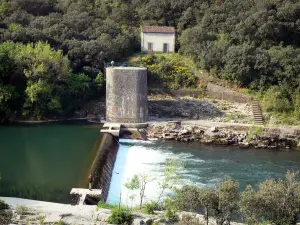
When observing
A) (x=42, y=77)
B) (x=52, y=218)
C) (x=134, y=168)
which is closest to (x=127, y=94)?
(x=42, y=77)

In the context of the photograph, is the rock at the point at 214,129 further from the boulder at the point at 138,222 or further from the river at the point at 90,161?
the boulder at the point at 138,222

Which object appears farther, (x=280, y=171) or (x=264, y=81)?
(x=264, y=81)

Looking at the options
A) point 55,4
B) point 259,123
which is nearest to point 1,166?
point 259,123

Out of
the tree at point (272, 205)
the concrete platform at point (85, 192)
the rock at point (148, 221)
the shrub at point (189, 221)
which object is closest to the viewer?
the shrub at point (189, 221)

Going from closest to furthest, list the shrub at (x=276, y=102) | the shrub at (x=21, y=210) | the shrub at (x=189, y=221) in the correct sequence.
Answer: the shrub at (x=189, y=221) → the shrub at (x=21, y=210) → the shrub at (x=276, y=102)

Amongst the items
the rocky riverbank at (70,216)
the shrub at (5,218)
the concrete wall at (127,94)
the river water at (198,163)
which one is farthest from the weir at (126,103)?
the shrub at (5,218)

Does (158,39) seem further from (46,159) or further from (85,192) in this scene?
(85,192)

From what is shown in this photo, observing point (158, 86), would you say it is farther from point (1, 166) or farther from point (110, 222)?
point (110, 222)
